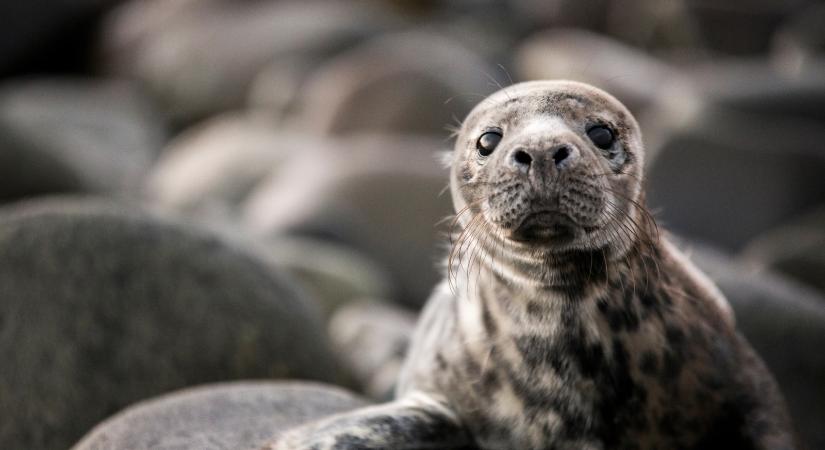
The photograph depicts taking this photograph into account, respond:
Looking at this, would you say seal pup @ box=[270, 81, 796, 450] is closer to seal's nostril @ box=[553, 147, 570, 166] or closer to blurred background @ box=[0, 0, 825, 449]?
seal's nostril @ box=[553, 147, 570, 166]

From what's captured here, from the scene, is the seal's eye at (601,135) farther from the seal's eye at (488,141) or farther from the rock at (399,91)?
the rock at (399,91)

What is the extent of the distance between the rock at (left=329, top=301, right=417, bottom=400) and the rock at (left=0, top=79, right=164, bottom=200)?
236 cm

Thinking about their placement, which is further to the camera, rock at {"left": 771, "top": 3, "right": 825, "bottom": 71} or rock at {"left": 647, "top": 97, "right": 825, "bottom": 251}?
rock at {"left": 771, "top": 3, "right": 825, "bottom": 71}

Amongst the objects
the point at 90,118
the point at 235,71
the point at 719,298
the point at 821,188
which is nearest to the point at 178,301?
the point at 719,298

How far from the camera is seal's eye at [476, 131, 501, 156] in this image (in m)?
2.97

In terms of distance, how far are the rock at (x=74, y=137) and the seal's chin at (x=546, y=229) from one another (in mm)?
5326

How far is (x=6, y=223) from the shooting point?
4.34 metres

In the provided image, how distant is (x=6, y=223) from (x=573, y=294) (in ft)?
8.13

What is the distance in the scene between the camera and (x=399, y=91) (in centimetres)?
999

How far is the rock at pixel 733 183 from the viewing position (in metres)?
7.42

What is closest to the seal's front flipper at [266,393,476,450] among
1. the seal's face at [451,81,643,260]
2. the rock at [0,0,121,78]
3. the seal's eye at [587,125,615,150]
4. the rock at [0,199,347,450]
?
the seal's face at [451,81,643,260]

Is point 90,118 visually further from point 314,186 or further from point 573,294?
point 573,294

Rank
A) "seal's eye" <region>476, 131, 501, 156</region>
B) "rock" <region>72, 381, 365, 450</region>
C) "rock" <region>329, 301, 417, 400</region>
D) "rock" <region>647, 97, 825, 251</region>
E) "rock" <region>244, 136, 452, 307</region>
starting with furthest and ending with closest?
"rock" <region>244, 136, 452, 307</region> → "rock" <region>647, 97, 825, 251</region> → "rock" <region>329, 301, 417, 400</region> → "rock" <region>72, 381, 365, 450</region> → "seal's eye" <region>476, 131, 501, 156</region>

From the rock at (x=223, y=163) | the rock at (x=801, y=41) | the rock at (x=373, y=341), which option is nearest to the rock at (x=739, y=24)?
the rock at (x=801, y=41)
